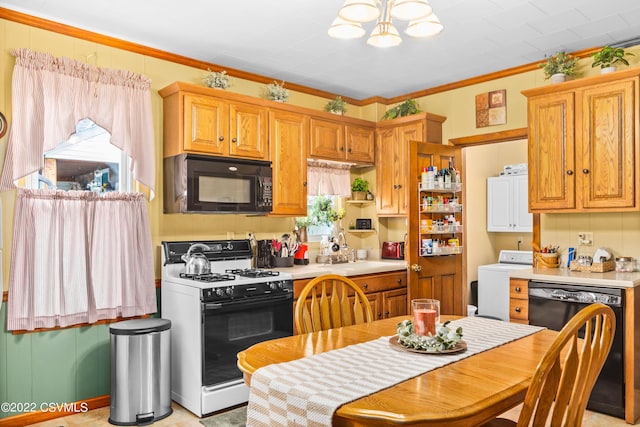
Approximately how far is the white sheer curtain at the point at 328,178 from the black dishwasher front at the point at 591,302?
7.01 ft

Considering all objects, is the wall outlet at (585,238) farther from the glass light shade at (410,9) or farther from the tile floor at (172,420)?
the glass light shade at (410,9)

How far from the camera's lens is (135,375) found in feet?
10.3

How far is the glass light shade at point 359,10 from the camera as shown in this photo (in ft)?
6.58

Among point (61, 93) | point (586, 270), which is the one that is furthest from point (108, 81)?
point (586, 270)

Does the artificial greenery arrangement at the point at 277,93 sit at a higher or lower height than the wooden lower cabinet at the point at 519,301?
higher

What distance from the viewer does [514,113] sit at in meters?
4.29

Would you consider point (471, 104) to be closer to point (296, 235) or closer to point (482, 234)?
point (296, 235)

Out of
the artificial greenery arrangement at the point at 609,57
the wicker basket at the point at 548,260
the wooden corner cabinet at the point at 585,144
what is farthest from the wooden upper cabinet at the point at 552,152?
the wicker basket at the point at 548,260

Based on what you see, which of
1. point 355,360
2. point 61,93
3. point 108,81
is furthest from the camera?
point 108,81

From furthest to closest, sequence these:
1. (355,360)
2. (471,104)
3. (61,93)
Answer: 1. (471,104)
2. (61,93)
3. (355,360)

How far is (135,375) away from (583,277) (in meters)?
3.10

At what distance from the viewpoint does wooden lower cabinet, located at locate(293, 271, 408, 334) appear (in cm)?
421

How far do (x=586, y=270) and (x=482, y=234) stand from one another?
3.32 m

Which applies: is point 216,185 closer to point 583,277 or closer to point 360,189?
point 360,189
